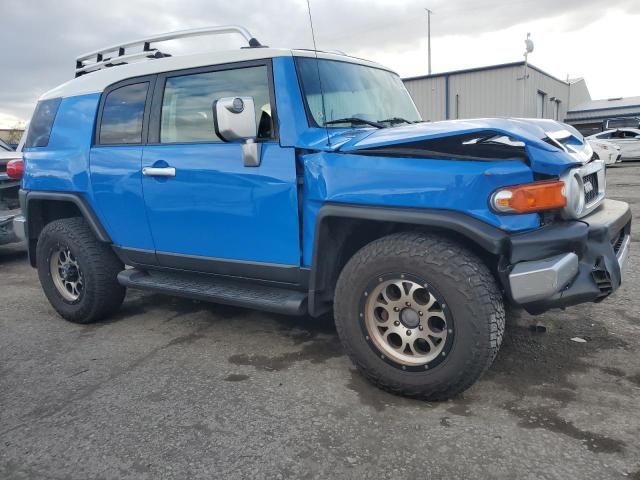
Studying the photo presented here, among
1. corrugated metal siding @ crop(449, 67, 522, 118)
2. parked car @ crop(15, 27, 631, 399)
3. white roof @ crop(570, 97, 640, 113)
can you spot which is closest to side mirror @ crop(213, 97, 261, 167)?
parked car @ crop(15, 27, 631, 399)

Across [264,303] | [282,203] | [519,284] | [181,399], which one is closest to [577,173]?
[519,284]

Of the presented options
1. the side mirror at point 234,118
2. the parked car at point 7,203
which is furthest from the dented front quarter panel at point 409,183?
the parked car at point 7,203

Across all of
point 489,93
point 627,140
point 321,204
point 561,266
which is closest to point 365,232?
point 321,204

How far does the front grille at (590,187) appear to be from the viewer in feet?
9.47

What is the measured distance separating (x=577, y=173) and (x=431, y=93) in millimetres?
24051

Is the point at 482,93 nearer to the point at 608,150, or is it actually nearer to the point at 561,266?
the point at 608,150

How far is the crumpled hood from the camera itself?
2488 millimetres

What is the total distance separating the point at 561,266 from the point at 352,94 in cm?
181

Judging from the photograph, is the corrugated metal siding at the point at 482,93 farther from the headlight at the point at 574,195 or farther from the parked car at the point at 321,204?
the headlight at the point at 574,195

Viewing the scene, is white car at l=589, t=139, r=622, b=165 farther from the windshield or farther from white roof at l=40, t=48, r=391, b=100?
white roof at l=40, t=48, r=391, b=100

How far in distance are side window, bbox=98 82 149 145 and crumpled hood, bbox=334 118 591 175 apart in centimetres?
175

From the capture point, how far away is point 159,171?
3557 millimetres

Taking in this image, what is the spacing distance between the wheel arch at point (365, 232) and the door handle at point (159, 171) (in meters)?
1.18

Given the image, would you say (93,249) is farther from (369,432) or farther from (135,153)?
(369,432)
